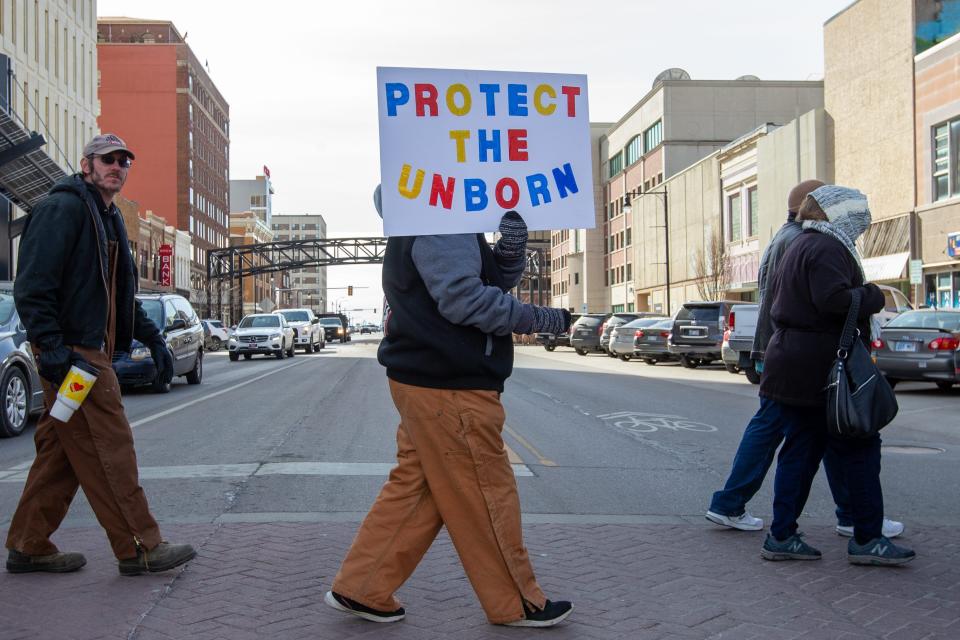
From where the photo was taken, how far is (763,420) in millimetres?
5383

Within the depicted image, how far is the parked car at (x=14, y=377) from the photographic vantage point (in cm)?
998

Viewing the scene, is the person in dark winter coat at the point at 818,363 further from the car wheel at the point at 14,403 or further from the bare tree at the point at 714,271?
the bare tree at the point at 714,271

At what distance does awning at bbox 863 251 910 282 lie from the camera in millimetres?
31984

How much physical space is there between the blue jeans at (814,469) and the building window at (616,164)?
7121 centimetres

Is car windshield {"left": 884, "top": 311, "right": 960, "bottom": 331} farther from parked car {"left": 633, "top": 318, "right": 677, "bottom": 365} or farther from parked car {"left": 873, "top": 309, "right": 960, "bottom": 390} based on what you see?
parked car {"left": 633, "top": 318, "right": 677, "bottom": 365}

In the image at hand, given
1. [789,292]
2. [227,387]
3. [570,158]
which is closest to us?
[570,158]

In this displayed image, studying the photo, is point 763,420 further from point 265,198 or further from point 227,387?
point 265,198

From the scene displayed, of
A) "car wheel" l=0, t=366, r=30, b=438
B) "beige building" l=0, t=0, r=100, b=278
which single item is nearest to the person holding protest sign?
"car wheel" l=0, t=366, r=30, b=438

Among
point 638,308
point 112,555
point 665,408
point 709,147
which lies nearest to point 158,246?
point 638,308

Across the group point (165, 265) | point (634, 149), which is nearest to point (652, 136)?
point (634, 149)

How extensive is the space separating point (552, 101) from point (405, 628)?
2.31m

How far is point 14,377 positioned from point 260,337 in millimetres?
21883

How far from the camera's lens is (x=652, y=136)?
65.6m

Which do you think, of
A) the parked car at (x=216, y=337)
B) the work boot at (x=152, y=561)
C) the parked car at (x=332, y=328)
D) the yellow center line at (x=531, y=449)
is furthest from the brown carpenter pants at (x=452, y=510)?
the parked car at (x=332, y=328)
